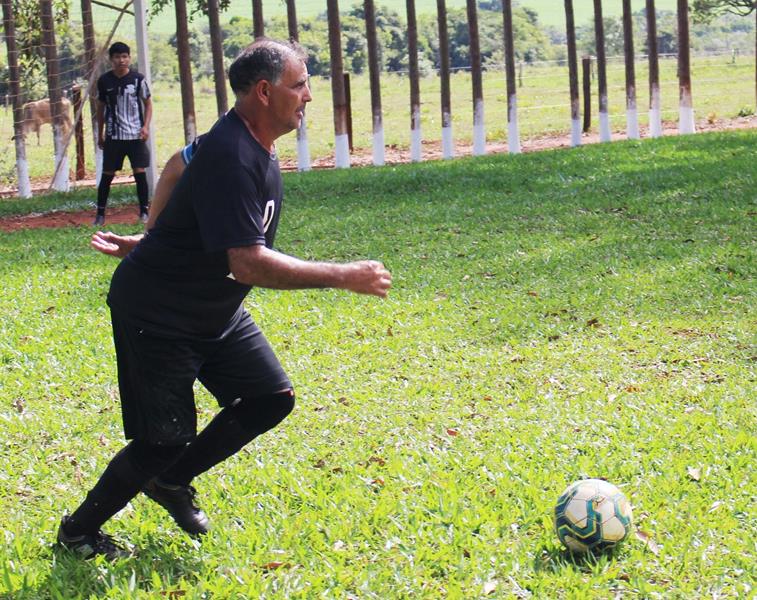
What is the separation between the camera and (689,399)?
23.5 ft

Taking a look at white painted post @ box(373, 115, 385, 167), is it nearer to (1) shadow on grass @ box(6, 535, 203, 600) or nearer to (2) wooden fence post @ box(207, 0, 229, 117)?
(2) wooden fence post @ box(207, 0, 229, 117)

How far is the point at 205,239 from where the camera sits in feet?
14.0

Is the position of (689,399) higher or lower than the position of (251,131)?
lower

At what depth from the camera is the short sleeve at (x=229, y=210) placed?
4.23m

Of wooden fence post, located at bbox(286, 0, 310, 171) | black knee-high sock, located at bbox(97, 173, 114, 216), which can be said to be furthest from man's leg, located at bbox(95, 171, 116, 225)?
wooden fence post, located at bbox(286, 0, 310, 171)

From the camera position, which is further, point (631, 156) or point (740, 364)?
point (631, 156)

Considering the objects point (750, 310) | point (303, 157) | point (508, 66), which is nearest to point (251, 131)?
point (750, 310)

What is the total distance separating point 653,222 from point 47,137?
3001cm

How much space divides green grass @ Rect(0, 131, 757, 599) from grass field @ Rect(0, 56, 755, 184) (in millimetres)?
12801

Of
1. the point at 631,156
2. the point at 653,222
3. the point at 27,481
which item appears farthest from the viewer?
the point at 631,156

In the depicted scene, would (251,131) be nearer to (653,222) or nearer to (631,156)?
(653,222)

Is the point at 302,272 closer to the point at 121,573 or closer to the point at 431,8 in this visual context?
the point at 121,573

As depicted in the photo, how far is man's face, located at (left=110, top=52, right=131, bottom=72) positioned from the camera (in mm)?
14602

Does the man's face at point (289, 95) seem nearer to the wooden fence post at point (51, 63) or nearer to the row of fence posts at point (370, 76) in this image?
the row of fence posts at point (370, 76)
